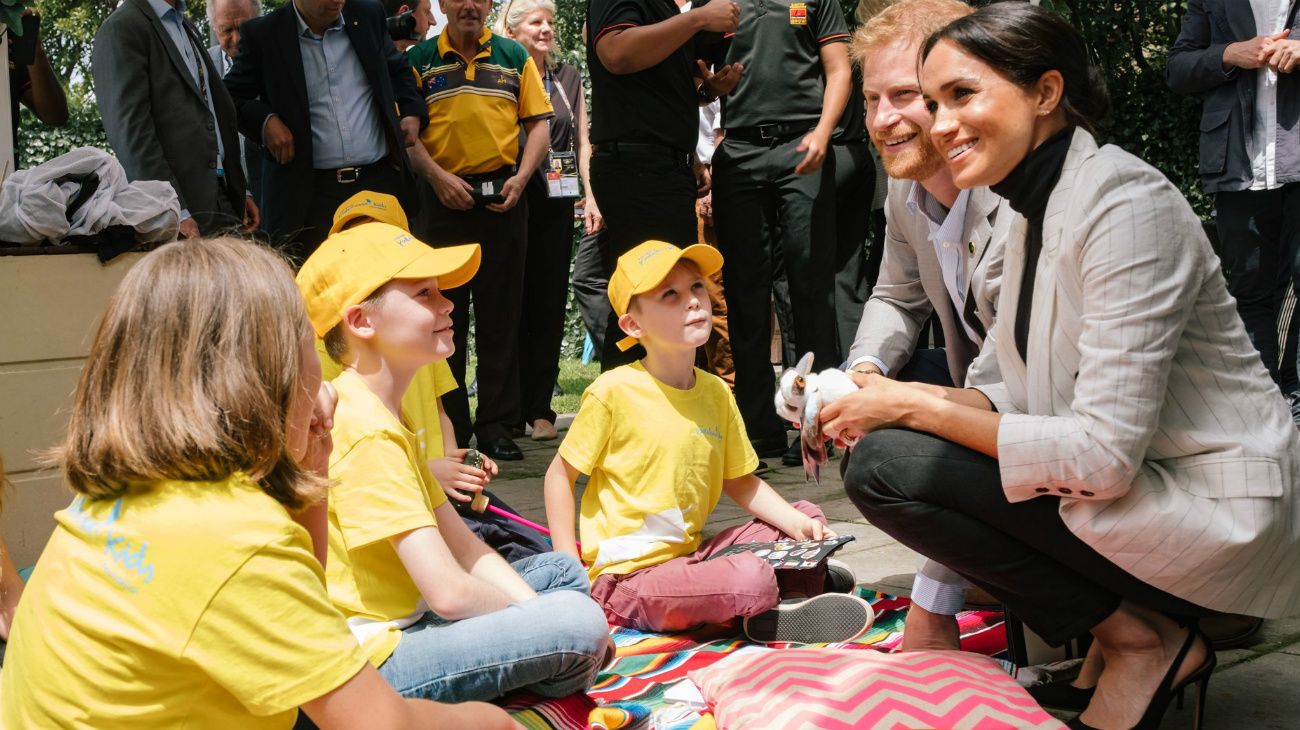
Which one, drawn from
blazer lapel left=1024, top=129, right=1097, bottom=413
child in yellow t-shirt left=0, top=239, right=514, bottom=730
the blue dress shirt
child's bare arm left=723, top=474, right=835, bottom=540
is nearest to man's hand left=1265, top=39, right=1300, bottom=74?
child's bare arm left=723, top=474, right=835, bottom=540

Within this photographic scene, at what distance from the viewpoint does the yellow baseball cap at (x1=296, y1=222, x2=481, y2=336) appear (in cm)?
271

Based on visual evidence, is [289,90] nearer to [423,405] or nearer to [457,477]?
[423,405]

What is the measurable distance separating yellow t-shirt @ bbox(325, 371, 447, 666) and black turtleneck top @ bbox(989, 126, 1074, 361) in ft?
3.98

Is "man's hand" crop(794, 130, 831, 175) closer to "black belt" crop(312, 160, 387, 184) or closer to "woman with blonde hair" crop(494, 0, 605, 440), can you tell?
"woman with blonde hair" crop(494, 0, 605, 440)

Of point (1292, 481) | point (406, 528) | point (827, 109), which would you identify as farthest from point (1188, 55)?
point (406, 528)

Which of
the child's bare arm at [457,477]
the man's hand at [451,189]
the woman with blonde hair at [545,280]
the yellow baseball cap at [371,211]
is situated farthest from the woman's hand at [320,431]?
the woman with blonde hair at [545,280]

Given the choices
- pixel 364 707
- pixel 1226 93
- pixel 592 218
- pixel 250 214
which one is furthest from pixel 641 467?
pixel 592 218

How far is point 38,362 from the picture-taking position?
3.80 m

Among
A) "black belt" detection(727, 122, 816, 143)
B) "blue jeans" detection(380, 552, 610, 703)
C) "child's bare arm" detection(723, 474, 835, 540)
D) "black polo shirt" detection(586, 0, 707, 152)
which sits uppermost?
"black polo shirt" detection(586, 0, 707, 152)

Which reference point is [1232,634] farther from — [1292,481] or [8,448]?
[8,448]

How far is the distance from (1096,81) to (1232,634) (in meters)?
1.24

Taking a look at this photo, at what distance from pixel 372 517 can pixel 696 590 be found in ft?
3.17

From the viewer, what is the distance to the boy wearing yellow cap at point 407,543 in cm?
236

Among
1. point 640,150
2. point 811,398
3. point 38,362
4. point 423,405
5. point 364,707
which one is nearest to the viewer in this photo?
point 364,707
